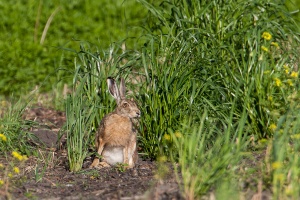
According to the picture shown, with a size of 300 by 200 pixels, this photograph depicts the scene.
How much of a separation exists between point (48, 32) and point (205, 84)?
604cm

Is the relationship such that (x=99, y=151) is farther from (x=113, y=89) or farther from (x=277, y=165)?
(x=277, y=165)

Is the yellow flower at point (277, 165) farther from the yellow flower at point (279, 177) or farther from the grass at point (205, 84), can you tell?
the grass at point (205, 84)

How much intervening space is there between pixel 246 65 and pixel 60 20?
6570mm

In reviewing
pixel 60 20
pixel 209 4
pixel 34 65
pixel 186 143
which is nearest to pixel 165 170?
pixel 186 143

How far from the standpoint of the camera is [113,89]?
7.93 meters

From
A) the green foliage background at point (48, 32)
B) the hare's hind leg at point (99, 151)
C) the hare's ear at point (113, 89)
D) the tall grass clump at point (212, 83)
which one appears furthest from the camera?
the green foliage background at point (48, 32)

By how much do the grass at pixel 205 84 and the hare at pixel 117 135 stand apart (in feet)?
0.51

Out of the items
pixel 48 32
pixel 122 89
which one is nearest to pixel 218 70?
pixel 122 89

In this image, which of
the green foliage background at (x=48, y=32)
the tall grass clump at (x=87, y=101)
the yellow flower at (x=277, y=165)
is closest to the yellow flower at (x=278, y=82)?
the yellow flower at (x=277, y=165)

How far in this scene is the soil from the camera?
6286mm

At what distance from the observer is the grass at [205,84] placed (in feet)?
24.2

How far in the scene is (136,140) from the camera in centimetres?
784

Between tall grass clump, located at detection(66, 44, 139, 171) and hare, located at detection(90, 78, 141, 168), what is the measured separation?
143 mm

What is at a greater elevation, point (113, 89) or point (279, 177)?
point (113, 89)
